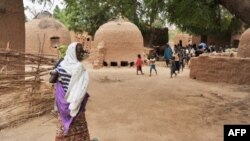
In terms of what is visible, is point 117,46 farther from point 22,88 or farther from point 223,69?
point 22,88

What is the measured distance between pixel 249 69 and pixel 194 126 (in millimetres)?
6284

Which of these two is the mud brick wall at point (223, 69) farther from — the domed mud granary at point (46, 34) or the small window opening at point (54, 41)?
the small window opening at point (54, 41)

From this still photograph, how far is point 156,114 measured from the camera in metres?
8.09

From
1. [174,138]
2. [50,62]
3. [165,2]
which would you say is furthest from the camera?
[165,2]

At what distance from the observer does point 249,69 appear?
12.8 m

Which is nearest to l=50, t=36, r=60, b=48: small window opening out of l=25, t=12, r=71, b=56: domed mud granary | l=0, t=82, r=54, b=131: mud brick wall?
l=25, t=12, r=71, b=56: domed mud granary

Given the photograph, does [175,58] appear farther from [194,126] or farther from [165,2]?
[194,126]

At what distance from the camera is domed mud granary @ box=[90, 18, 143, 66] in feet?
71.1

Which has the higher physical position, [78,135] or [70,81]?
[70,81]

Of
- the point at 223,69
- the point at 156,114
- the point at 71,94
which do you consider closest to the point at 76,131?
the point at 71,94

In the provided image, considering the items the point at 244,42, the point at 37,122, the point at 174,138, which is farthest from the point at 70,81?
the point at 244,42

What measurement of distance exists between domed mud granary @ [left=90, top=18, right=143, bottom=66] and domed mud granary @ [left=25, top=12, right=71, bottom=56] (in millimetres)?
4037

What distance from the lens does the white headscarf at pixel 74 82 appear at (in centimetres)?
457

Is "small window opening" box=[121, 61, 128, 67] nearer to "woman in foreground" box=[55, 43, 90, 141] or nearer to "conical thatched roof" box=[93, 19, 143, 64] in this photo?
"conical thatched roof" box=[93, 19, 143, 64]
